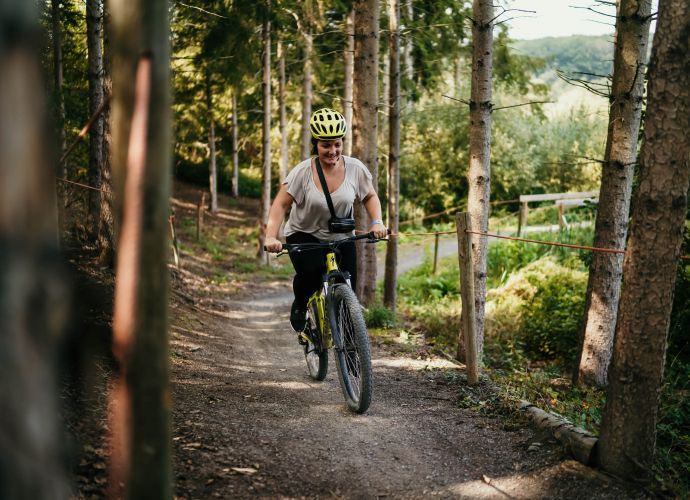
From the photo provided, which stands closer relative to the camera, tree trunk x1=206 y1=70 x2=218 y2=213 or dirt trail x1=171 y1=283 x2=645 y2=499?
dirt trail x1=171 y1=283 x2=645 y2=499

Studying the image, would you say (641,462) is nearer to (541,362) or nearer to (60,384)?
(60,384)

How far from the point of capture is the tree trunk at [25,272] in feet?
4.64

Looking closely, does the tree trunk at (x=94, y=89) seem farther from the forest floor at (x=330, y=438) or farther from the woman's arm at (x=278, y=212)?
the woman's arm at (x=278, y=212)

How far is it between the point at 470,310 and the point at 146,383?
13.6ft

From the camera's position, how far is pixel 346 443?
4.36m

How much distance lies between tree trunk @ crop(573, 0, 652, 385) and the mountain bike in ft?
10.1

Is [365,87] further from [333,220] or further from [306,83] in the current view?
[306,83]

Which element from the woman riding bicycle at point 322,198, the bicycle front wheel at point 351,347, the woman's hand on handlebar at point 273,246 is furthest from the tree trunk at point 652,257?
the woman's hand on handlebar at point 273,246

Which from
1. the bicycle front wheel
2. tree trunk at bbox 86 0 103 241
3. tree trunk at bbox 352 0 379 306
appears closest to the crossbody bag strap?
the bicycle front wheel

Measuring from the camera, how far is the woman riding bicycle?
504cm

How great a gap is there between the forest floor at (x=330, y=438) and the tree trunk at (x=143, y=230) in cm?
138

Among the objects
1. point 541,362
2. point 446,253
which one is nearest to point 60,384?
point 541,362

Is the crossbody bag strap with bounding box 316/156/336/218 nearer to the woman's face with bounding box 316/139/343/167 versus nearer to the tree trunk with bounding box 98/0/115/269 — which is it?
the woman's face with bounding box 316/139/343/167

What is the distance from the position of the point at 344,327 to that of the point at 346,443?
1049 mm
